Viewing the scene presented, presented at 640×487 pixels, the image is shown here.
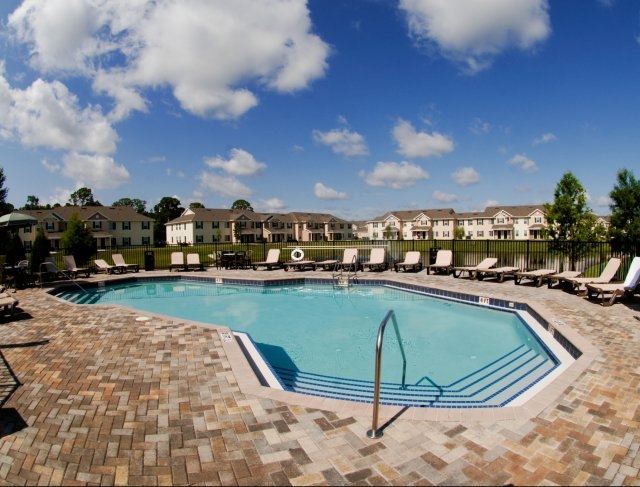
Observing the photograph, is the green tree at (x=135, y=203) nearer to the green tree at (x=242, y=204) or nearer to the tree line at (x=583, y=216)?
the green tree at (x=242, y=204)

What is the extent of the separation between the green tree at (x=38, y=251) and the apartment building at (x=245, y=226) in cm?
4210

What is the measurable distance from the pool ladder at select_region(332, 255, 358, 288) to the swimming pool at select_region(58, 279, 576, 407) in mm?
502

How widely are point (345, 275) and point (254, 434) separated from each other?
12.1 meters

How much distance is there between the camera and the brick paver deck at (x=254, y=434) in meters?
2.85

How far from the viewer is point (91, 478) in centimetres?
282

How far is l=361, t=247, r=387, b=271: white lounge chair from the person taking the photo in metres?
16.7

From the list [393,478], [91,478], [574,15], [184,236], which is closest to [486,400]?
[393,478]

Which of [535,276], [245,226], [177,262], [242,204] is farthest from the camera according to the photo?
[242,204]

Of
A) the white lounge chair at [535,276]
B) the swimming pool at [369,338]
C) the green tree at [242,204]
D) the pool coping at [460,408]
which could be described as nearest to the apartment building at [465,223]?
the green tree at [242,204]

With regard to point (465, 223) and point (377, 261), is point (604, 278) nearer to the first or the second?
point (377, 261)

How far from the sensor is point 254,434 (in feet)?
11.2

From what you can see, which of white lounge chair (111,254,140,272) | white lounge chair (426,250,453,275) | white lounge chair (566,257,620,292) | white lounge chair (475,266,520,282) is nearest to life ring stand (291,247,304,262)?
white lounge chair (426,250,453,275)

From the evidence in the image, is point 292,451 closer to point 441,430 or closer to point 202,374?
point 441,430

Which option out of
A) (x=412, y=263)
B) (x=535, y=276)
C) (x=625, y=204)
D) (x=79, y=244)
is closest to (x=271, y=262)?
(x=412, y=263)
